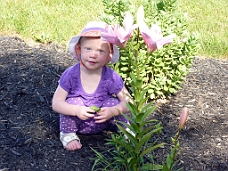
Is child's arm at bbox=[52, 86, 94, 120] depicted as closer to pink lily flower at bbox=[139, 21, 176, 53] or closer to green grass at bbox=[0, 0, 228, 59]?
pink lily flower at bbox=[139, 21, 176, 53]

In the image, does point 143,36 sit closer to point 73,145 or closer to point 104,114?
point 104,114

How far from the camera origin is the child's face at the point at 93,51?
3125 millimetres

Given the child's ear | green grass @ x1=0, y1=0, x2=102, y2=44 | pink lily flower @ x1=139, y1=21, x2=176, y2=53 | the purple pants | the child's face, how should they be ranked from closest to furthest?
1. pink lily flower @ x1=139, y1=21, x2=176, y2=53
2. the child's face
3. the child's ear
4. the purple pants
5. green grass @ x1=0, y1=0, x2=102, y2=44

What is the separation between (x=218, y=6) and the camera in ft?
25.0

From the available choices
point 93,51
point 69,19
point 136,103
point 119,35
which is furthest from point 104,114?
point 69,19

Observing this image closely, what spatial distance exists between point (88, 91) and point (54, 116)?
632 millimetres

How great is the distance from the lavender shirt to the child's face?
17 cm

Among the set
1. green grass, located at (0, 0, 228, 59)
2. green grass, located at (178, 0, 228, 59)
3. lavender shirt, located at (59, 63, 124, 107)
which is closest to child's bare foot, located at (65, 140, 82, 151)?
lavender shirt, located at (59, 63, 124, 107)

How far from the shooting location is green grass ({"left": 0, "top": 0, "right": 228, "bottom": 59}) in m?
5.73

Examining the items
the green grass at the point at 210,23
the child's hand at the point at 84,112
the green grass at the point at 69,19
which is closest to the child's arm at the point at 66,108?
the child's hand at the point at 84,112

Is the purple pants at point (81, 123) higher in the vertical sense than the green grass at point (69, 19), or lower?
lower

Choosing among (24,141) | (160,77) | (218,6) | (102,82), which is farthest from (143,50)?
(218,6)

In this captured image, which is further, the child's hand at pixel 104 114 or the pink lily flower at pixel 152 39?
the child's hand at pixel 104 114

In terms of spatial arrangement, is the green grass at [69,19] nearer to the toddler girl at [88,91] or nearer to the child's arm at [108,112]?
the toddler girl at [88,91]
